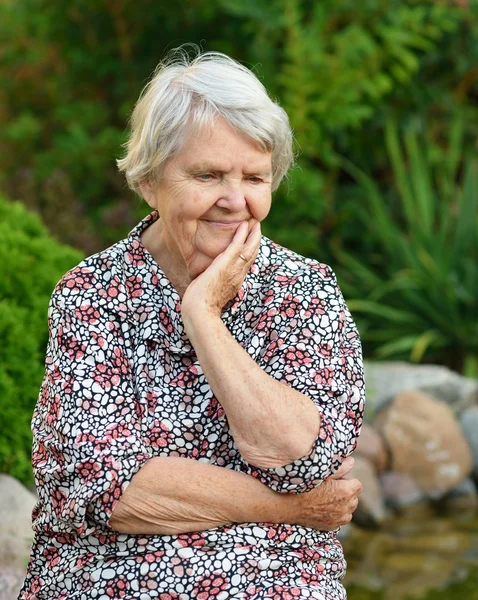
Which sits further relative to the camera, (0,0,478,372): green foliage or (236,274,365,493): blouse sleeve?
(0,0,478,372): green foliage

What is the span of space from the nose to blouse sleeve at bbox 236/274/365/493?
0.26 metres

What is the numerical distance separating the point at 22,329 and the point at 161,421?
140 centimetres

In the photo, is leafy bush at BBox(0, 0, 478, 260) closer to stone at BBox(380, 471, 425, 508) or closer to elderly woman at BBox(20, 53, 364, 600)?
stone at BBox(380, 471, 425, 508)

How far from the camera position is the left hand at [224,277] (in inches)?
91.5

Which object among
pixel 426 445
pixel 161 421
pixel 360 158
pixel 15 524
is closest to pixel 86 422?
pixel 161 421

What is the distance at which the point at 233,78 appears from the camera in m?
2.40

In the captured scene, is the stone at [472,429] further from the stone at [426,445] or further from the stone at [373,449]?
the stone at [373,449]

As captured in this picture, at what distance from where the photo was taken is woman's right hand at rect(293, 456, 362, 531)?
2.32 m

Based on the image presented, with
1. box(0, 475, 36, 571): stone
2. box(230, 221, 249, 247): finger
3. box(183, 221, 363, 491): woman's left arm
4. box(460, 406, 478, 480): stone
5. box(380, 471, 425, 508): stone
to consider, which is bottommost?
box(380, 471, 425, 508): stone

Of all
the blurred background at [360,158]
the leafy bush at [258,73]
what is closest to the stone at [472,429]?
the blurred background at [360,158]

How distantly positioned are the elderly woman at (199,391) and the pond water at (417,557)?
6.39 ft

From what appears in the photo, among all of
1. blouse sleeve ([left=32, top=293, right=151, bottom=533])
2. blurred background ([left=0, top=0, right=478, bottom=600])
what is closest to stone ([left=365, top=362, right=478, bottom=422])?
blurred background ([left=0, top=0, right=478, bottom=600])

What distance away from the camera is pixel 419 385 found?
6.18 metres

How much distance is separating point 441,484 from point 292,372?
3.59 metres
